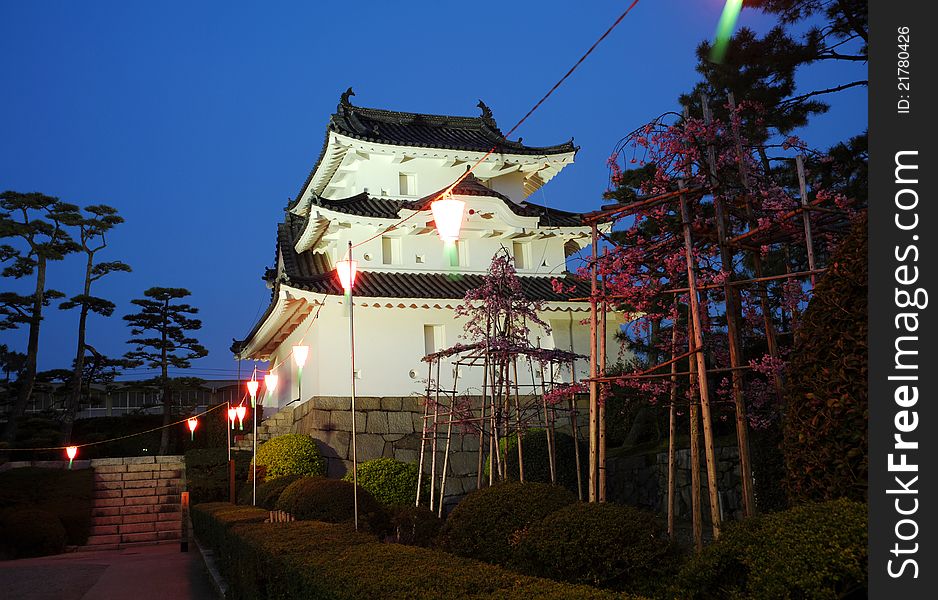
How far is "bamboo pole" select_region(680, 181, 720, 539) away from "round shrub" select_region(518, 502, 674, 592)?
682 millimetres

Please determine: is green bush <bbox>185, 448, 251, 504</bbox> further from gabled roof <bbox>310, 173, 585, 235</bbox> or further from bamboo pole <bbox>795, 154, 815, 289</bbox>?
bamboo pole <bbox>795, 154, 815, 289</bbox>

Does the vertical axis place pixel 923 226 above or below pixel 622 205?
below

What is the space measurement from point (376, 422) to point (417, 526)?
9.35 m

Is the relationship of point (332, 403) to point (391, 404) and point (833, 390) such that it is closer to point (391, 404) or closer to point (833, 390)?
point (391, 404)

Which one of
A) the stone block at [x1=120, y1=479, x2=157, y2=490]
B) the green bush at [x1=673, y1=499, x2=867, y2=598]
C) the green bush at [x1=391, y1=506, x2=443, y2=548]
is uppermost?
the green bush at [x1=673, y1=499, x2=867, y2=598]

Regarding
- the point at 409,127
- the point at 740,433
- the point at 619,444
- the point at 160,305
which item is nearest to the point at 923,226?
the point at 740,433

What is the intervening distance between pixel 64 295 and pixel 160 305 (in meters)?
3.94

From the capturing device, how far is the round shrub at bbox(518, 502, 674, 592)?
683cm

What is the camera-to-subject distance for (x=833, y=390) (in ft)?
16.2

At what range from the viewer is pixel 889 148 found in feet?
12.5

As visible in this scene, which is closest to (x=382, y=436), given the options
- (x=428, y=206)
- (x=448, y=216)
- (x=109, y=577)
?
(x=428, y=206)

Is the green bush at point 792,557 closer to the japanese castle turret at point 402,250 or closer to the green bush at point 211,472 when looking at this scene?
the japanese castle turret at point 402,250

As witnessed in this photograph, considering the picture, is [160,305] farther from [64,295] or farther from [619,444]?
[619,444]

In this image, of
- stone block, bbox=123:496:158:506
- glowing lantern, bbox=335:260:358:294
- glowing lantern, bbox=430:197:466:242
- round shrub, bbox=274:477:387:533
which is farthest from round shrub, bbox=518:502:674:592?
stone block, bbox=123:496:158:506
